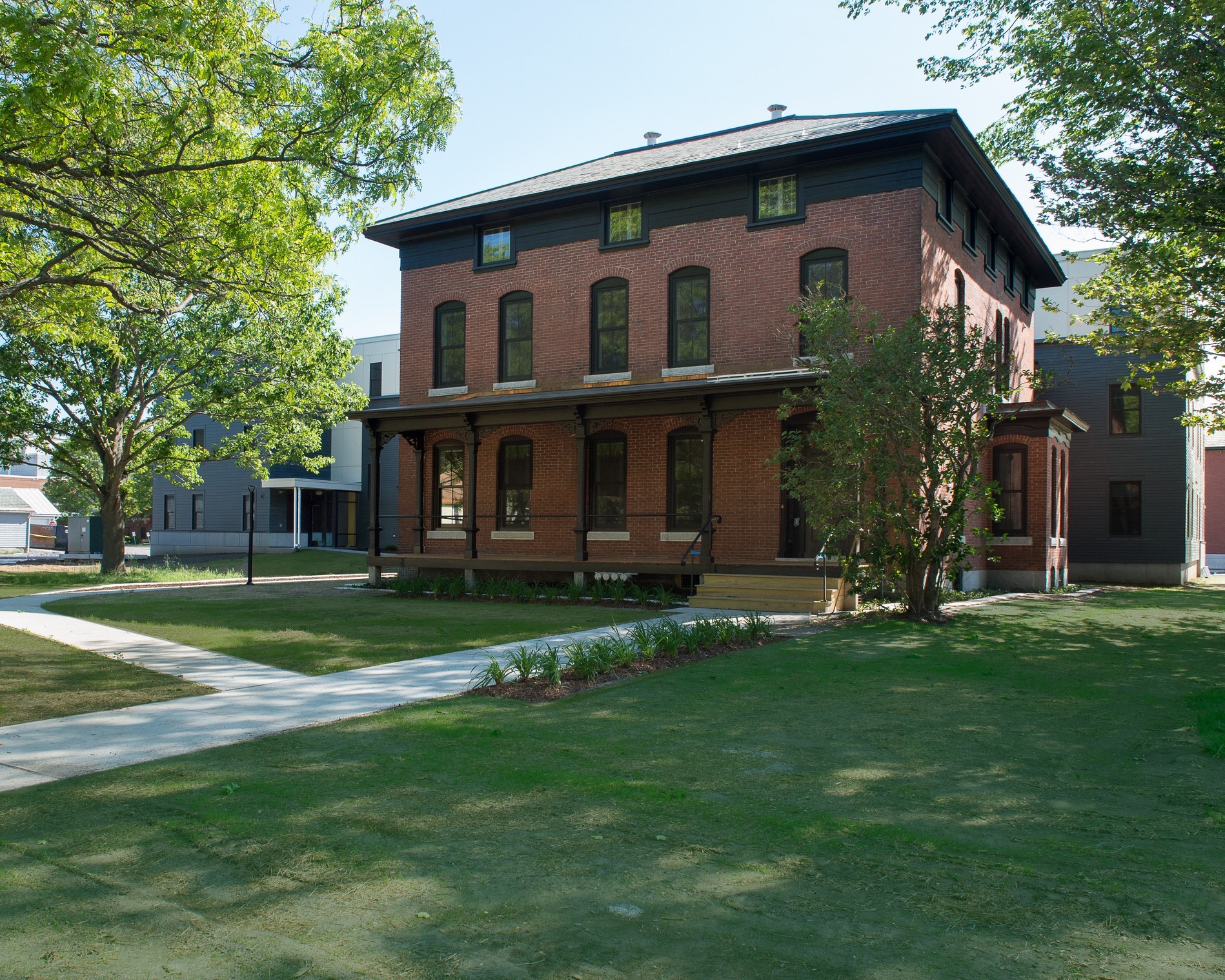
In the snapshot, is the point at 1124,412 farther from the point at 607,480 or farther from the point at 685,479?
the point at 607,480

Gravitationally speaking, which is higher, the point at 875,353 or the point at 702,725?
the point at 875,353

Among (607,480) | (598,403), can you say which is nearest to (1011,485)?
(607,480)

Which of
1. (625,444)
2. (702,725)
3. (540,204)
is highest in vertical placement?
(540,204)

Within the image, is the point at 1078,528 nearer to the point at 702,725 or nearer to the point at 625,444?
the point at 625,444

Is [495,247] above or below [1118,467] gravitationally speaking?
above

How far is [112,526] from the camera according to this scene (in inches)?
1051

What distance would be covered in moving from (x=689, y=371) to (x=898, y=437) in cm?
663

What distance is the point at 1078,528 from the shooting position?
95.2 feet

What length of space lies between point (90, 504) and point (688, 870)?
74.1 m

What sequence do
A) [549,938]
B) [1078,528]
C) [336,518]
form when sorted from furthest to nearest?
[336,518], [1078,528], [549,938]

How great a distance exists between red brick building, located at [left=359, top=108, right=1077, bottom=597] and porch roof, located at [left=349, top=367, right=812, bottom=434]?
0.17 feet

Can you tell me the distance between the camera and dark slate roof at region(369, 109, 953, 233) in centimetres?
1861

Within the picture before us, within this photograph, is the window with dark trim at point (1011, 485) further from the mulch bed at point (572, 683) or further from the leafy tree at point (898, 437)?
the mulch bed at point (572, 683)

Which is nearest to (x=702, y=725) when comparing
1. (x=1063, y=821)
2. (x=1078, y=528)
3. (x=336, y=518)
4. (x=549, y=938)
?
(x=1063, y=821)
